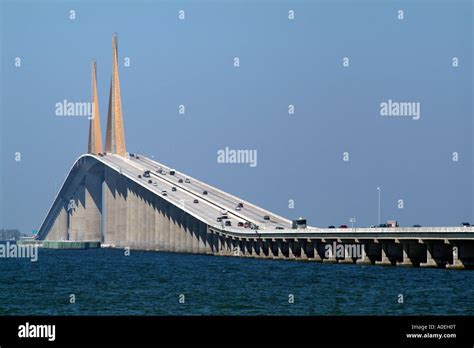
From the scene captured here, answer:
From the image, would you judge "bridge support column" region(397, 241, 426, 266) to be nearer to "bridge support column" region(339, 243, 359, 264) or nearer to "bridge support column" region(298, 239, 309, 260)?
"bridge support column" region(339, 243, 359, 264)

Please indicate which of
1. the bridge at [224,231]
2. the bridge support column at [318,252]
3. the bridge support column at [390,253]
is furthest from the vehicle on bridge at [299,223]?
the bridge support column at [390,253]

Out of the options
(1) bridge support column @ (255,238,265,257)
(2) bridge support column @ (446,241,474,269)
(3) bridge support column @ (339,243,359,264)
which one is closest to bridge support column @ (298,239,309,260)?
(1) bridge support column @ (255,238,265,257)

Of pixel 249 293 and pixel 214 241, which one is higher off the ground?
pixel 214 241

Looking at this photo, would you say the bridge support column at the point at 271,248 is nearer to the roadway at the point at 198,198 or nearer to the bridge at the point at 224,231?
the bridge at the point at 224,231

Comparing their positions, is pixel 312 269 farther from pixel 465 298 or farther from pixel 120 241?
pixel 120 241

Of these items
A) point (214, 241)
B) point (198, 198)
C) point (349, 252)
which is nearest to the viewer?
point (349, 252)

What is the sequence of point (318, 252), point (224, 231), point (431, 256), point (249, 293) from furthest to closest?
point (224, 231) < point (318, 252) < point (431, 256) < point (249, 293)

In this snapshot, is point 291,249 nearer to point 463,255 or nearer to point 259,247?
point 259,247

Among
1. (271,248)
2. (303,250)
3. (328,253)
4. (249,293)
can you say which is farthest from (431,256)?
(271,248)
